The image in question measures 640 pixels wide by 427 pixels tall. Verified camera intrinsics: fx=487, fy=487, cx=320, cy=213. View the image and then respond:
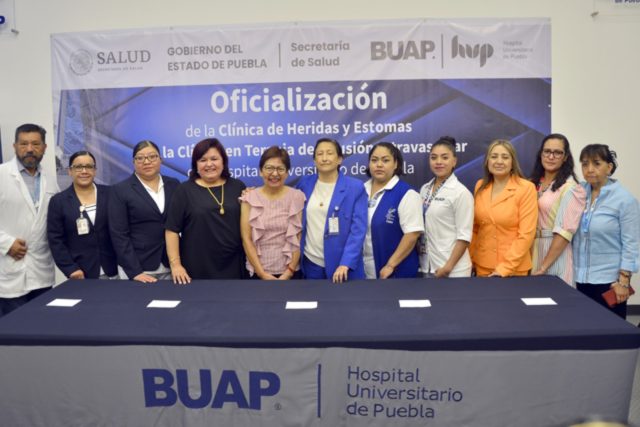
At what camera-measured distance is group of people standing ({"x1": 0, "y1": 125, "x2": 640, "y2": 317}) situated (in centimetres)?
246

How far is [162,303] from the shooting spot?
2.05 metres

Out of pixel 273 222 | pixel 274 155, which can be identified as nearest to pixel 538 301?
pixel 273 222

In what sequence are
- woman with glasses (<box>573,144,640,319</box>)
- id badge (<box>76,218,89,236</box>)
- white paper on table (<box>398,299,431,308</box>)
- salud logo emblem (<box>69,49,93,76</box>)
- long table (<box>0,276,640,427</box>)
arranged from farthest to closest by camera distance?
salud logo emblem (<box>69,49,93,76</box>) → id badge (<box>76,218,89,236</box>) → woman with glasses (<box>573,144,640,319</box>) → white paper on table (<box>398,299,431,308</box>) → long table (<box>0,276,640,427</box>)

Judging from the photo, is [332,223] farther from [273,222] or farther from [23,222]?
[23,222]

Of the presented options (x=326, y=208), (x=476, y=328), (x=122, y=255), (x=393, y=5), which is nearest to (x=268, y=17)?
(x=393, y=5)

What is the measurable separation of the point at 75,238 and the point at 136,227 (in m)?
0.35

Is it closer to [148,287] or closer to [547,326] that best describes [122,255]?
[148,287]

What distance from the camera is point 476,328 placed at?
1.71 meters

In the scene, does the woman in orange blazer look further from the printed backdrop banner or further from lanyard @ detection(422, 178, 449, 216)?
the printed backdrop banner

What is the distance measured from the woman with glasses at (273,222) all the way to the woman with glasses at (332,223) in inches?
2.6

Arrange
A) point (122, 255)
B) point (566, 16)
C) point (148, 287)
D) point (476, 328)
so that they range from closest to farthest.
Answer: point (476, 328) → point (148, 287) → point (122, 255) → point (566, 16)

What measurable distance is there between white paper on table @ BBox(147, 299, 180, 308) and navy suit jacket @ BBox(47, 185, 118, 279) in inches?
27.1

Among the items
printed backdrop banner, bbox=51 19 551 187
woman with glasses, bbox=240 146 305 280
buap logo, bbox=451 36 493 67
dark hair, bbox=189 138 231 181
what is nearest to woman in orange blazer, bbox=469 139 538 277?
woman with glasses, bbox=240 146 305 280

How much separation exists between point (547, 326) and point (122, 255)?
197cm
